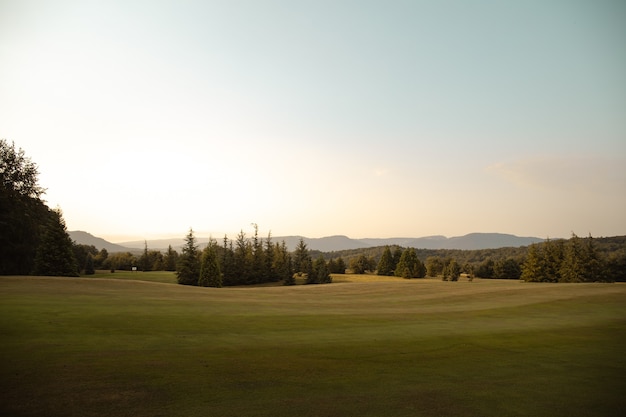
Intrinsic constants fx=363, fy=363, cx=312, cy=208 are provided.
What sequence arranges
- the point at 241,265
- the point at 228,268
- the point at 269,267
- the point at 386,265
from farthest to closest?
the point at 386,265 → the point at 269,267 → the point at 241,265 → the point at 228,268

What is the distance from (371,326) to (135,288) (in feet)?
81.5

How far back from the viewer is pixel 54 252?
55250mm

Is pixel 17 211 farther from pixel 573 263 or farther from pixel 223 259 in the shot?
pixel 573 263

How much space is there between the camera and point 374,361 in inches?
494

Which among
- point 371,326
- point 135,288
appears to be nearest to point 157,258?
point 135,288

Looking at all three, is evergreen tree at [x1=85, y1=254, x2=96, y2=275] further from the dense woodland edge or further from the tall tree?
the tall tree

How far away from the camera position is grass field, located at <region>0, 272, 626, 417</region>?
842 cm

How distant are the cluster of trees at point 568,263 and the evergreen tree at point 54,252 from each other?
86.8m

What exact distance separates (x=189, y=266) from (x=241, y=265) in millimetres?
16828

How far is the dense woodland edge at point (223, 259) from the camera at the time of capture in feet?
157

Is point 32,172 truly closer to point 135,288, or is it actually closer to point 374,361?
point 135,288

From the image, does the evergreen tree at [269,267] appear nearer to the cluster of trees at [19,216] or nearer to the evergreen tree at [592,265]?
the cluster of trees at [19,216]

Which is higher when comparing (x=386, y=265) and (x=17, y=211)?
(x=17, y=211)

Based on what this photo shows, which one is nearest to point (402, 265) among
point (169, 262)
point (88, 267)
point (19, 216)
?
point (169, 262)
